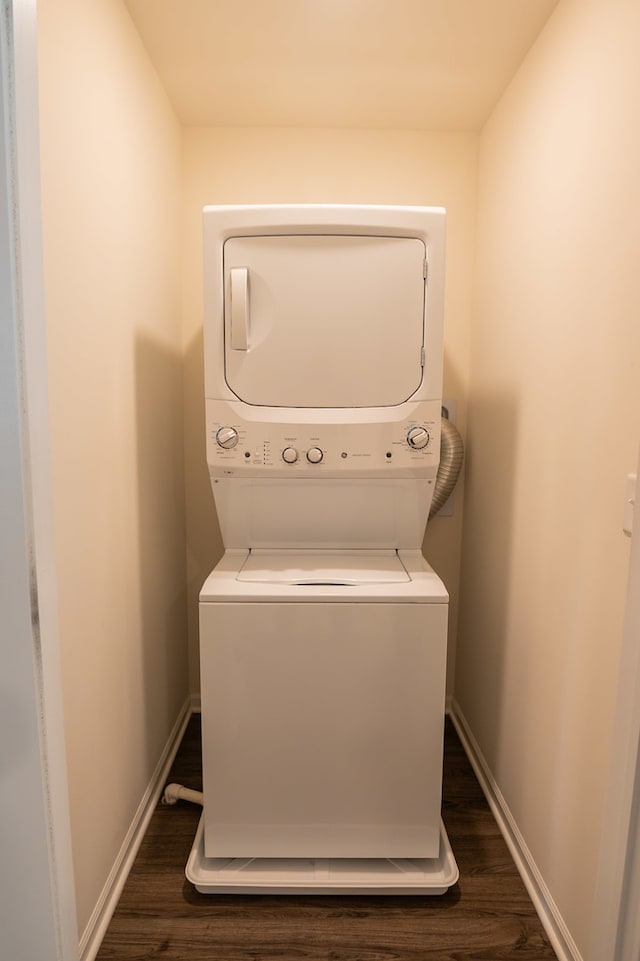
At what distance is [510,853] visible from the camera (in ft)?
5.28

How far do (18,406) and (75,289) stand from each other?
0.64m

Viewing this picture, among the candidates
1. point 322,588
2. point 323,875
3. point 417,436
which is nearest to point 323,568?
point 322,588

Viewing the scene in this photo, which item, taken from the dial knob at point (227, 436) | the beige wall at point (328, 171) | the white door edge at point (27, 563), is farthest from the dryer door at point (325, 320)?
the white door edge at point (27, 563)

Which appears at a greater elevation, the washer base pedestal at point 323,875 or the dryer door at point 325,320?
the dryer door at point 325,320

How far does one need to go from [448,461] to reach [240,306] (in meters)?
1.00

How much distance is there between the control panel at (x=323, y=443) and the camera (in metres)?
1.59

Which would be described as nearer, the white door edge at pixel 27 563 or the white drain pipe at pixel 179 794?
the white door edge at pixel 27 563

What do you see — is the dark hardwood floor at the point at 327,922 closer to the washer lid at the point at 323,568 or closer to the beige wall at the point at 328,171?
the washer lid at the point at 323,568

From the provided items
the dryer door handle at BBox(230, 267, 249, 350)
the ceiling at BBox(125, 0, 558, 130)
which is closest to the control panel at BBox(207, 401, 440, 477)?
the dryer door handle at BBox(230, 267, 249, 350)

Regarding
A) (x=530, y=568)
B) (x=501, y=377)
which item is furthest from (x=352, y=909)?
(x=501, y=377)

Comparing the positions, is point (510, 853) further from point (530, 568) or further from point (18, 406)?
point (18, 406)

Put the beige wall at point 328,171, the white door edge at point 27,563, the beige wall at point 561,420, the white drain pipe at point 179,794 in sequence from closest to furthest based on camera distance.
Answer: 1. the white door edge at point 27,563
2. the beige wall at point 561,420
3. the white drain pipe at point 179,794
4. the beige wall at point 328,171

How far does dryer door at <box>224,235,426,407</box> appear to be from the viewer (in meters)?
1.54

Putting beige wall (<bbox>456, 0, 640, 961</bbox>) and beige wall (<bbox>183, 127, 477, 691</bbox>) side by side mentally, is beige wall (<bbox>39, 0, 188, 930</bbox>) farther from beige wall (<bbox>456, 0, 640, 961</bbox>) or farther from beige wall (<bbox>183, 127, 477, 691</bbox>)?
beige wall (<bbox>456, 0, 640, 961</bbox>)
